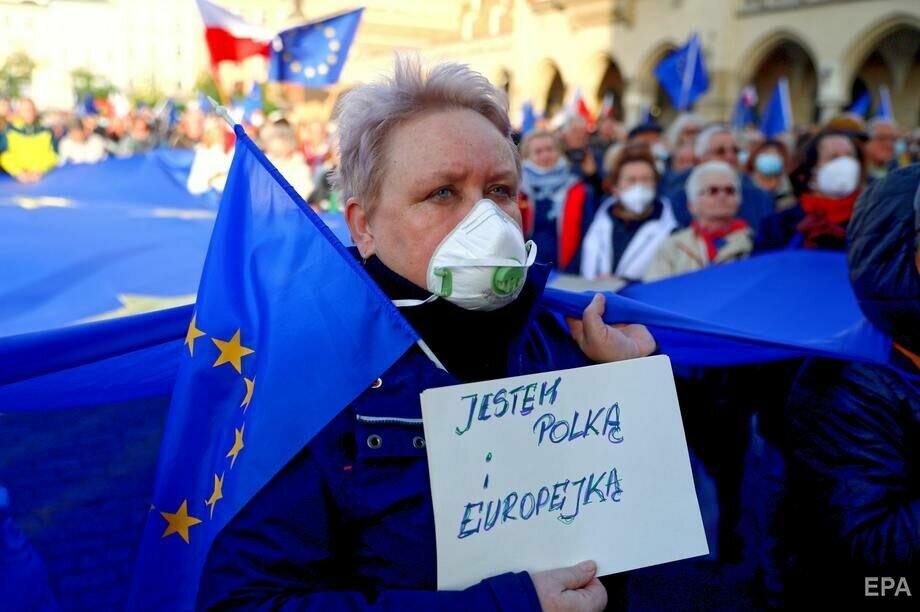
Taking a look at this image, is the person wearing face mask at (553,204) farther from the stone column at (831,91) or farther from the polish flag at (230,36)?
the stone column at (831,91)

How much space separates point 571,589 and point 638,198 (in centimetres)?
408

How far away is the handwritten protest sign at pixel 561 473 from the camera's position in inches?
50.9

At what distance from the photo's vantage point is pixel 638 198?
5125 millimetres

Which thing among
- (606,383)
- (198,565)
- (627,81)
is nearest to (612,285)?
(606,383)

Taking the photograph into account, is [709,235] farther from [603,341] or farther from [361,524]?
[361,524]

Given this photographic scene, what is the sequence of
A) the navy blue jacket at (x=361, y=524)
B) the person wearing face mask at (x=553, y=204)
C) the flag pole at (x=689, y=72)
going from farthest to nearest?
the flag pole at (x=689, y=72)
the person wearing face mask at (x=553, y=204)
the navy blue jacket at (x=361, y=524)

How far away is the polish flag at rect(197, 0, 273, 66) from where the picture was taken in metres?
7.60

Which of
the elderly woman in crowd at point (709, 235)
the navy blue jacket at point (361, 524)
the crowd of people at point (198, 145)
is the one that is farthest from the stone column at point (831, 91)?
the navy blue jacket at point (361, 524)

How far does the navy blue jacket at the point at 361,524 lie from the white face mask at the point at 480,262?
0.19 ft

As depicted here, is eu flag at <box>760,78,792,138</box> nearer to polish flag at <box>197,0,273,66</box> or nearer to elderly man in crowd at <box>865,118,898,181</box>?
elderly man in crowd at <box>865,118,898,181</box>

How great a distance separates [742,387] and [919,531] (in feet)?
2.76

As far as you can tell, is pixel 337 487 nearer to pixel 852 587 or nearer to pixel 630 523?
pixel 630 523

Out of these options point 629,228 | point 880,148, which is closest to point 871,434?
point 629,228

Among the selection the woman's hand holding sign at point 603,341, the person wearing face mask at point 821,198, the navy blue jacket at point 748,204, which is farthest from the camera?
the navy blue jacket at point 748,204
